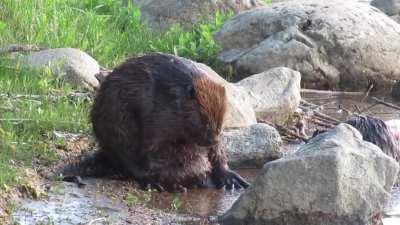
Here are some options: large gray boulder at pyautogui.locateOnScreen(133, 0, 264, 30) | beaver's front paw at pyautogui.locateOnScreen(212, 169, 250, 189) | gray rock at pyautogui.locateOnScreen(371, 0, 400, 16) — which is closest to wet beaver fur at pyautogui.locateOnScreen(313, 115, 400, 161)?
beaver's front paw at pyautogui.locateOnScreen(212, 169, 250, 189)

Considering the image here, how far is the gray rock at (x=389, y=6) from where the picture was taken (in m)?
14.0

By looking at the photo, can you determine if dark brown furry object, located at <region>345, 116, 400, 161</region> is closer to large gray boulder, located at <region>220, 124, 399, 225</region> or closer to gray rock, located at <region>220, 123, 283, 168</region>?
gray rock, located at <region>220, 123, 283, 168</region>

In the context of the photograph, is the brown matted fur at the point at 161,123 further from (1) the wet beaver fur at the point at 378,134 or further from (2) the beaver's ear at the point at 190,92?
(1) the wet beaver fur at the point at 378,134

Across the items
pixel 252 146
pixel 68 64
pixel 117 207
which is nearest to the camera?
pixel 117 207

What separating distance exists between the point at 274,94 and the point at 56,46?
2281 millimetres

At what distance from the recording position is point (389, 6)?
46.3 feet

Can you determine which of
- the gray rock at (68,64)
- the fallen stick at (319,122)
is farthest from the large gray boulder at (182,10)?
the fallen stick at (319,122)

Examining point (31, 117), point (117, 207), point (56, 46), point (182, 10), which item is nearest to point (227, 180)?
point (117, 207)

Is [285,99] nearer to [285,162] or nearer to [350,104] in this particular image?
[350,104]

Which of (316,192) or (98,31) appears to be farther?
(98,31)

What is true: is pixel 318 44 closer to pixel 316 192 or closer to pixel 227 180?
pixel 227 180

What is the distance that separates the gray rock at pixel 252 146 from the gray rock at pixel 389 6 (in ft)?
22.0

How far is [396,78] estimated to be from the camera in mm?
11422

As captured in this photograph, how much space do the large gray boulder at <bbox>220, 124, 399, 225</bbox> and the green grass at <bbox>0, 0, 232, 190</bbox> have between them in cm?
144
